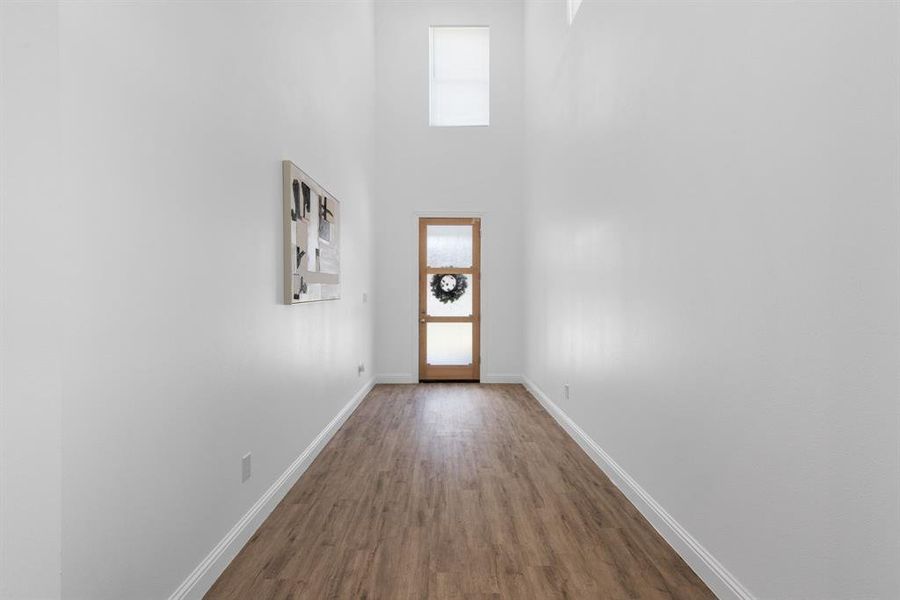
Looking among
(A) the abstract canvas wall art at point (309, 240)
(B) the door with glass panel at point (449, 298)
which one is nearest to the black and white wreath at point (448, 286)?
(B) the door with glass panel at point (449, 298)

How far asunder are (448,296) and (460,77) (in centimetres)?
298

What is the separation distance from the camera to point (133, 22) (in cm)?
146

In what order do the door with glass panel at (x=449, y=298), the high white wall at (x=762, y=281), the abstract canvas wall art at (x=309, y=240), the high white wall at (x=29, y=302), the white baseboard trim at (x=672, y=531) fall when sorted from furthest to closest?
the door with glass panel at (x=449, y=298), the abstract canvas wall art at (x=309, y=240), the white baseboard trim at (x=672, y=531), the high white wall at (x=762, y=281), the high white wall at (x=29, y=302)

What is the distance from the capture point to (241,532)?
7.32 feet

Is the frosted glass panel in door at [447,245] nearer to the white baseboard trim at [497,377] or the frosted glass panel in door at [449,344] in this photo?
the frosted glass panel in door at [449,344]

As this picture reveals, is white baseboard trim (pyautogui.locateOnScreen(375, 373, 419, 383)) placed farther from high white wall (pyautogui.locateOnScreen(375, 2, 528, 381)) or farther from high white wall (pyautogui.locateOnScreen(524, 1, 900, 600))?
high white wall (pyautogui.locateOnScreen(524, 1, 900, 600))

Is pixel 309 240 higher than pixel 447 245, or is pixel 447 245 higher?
pixel 447 245

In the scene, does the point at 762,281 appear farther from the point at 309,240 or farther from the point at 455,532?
the point at 309,240

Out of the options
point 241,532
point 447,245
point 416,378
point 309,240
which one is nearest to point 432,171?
point 447,245

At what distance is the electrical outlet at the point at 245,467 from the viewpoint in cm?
227

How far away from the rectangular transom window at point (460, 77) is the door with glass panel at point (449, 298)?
1444 mm

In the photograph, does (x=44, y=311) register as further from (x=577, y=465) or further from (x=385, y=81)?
(x=385, y=81)

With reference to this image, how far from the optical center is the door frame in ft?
21.1

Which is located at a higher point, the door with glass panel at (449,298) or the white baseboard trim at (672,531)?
the door with glass panel at (449,298)
